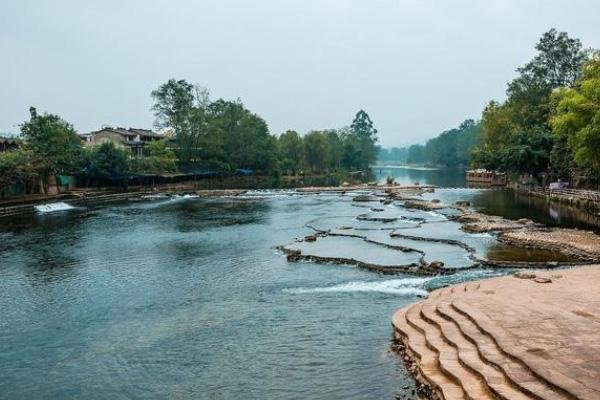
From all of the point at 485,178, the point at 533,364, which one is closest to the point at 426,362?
the point at 533,364

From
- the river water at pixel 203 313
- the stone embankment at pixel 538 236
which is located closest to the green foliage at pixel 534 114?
the stone embankment at pixel 538 236

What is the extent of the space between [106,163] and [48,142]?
1255cm

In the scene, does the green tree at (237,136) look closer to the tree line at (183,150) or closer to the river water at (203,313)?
the tree line at (183,150)

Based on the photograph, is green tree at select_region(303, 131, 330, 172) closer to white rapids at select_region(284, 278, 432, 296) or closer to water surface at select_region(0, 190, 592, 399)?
water surface at select_region(0, 190, 592, 399)

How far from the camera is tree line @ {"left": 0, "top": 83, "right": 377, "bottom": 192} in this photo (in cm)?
8438

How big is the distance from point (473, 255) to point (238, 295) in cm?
1636

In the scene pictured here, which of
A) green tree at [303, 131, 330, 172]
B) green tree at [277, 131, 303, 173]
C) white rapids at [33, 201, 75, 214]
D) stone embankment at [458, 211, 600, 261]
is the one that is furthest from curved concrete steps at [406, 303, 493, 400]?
green tree at [303, 131, 330, 172]

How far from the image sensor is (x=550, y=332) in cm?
1766

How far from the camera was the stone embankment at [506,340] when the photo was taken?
46.4ft

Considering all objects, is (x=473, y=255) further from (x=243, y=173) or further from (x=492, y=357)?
(x=243, y=173)

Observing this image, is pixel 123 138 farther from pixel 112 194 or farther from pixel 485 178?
pixel 485 178

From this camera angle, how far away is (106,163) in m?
95.9

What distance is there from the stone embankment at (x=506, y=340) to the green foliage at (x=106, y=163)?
81457 millimetres

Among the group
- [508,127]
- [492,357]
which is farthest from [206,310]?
[508,127]
